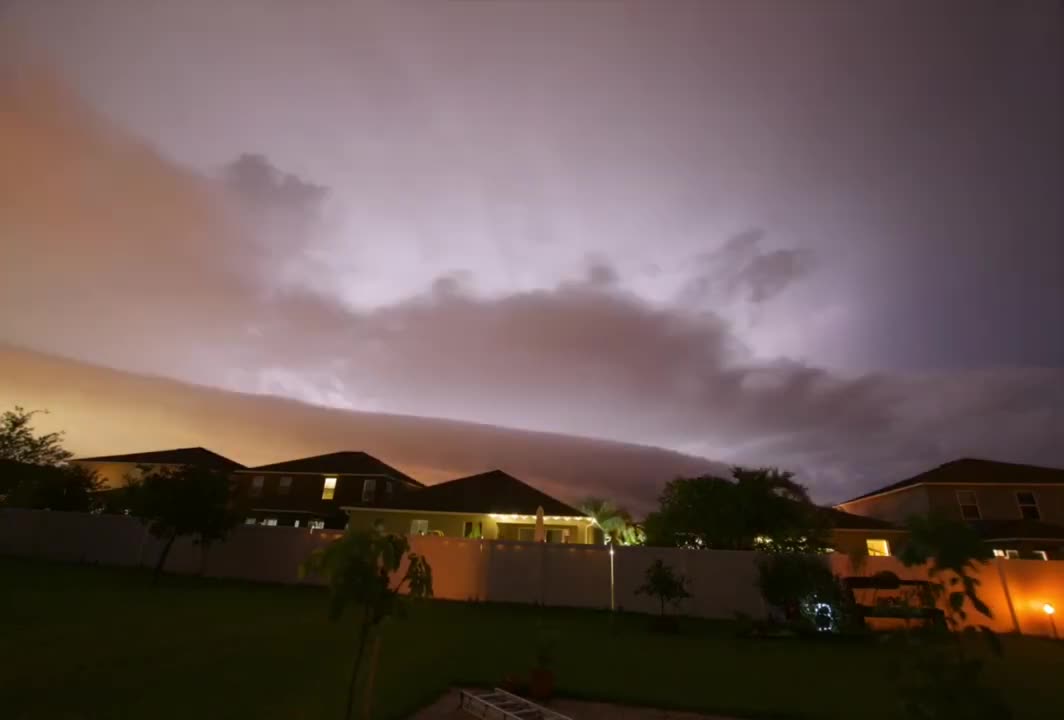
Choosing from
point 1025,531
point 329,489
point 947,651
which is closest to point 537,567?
point 947,651

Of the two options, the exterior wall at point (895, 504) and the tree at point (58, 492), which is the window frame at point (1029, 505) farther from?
the tree at point (58, 492)

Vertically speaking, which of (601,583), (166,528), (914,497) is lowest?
(601,583)

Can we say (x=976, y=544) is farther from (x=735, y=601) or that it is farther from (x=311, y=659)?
(x=735, y=601)

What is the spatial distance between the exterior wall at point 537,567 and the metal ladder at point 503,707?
12.4 m

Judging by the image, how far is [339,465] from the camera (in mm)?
45250

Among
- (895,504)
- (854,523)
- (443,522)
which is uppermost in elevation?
(895,504)

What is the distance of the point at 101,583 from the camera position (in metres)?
19.6

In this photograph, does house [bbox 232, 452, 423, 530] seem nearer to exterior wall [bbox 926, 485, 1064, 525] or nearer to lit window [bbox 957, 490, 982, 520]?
exterior wall [bbox 926, 485, 1064, 525]

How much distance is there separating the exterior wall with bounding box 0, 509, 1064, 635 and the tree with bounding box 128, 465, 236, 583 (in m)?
1.86

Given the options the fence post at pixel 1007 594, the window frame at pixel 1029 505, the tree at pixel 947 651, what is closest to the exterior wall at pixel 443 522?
the fence post at pixel 1007 594

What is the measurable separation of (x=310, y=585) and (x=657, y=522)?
17.0 meters

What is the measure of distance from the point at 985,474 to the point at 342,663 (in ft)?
130

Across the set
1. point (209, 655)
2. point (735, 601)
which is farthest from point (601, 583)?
point (209, 655)

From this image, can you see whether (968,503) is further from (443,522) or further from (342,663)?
(342,663)
